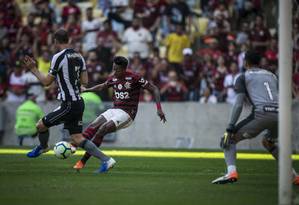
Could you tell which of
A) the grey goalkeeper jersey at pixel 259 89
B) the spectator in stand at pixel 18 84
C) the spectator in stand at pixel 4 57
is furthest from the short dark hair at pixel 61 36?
the spectator in stand at pixel 4 57

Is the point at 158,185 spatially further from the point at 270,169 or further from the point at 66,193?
the point at 270,169

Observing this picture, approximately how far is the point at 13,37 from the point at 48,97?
3.19 meters

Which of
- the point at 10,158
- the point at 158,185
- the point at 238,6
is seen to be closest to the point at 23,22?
the point at 238,6

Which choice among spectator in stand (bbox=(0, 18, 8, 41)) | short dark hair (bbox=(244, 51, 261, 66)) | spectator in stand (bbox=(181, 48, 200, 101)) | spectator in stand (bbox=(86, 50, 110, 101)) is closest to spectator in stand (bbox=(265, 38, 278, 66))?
spectator in stand (bbox=(181, 48, 200, 101))

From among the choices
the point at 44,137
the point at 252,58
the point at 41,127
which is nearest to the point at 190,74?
the point at 44,137

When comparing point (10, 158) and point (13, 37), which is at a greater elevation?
point (13, 37)

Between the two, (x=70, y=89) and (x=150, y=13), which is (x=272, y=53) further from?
(x=70, y=89)

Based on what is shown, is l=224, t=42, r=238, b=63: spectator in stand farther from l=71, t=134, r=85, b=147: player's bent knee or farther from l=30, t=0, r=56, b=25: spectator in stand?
l=71, t=134, r=85, b=147: player's bent knee

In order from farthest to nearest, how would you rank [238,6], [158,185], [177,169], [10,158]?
[238,6], [10,158], [177,169], [158,185]

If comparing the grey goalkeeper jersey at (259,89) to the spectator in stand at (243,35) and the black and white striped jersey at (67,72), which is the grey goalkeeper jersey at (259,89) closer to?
the black and white striped jersey at (67,72)

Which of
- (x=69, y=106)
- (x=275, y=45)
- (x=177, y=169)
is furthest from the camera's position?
A: (x=275, y=45)

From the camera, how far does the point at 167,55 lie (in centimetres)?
2581

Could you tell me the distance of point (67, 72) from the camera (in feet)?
45.7

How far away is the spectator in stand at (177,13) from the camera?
27.0 metres
